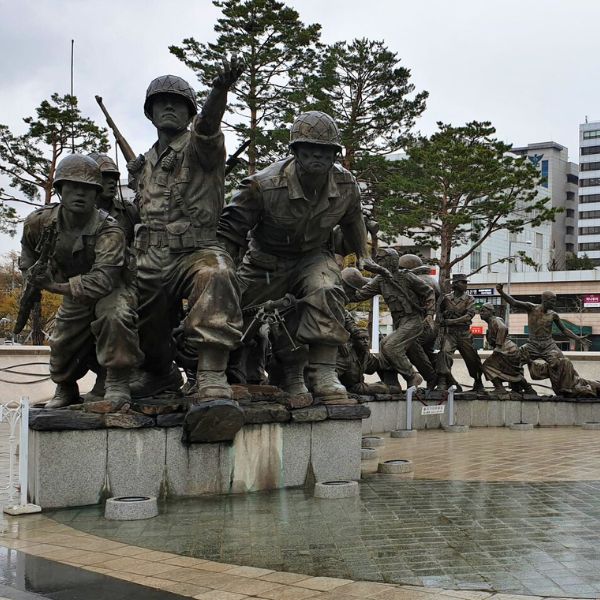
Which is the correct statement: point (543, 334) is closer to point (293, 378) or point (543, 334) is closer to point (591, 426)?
point (591, 426)

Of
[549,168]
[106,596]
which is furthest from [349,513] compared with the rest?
[549,168]

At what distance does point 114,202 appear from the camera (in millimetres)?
7520

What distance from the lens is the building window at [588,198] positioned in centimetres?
8594

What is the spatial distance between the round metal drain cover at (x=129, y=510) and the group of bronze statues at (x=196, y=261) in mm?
900

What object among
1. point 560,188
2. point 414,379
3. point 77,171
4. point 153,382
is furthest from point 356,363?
point 560,188

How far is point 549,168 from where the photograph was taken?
85.2 meters

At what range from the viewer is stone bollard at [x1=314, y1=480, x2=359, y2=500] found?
6617 millimetres

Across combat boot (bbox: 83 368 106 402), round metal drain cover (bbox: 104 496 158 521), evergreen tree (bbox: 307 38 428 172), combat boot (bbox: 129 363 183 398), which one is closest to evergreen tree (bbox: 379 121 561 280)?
evergreen tree (bbox: 307 38 428 172)

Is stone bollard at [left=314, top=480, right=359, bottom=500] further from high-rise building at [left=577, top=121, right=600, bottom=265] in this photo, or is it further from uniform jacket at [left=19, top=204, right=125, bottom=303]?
high-rise building at [left=577, top=121, right=600, bottom=265]

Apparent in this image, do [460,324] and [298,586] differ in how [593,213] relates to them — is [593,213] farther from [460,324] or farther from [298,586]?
[298,586]

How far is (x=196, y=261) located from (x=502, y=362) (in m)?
9.17

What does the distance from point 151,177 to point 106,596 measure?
13.1ft

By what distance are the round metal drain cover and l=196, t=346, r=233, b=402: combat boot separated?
3.18 feet

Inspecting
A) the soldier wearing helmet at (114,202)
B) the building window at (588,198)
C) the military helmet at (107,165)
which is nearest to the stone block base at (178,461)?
the soldier wearing helmet at (114,202)
